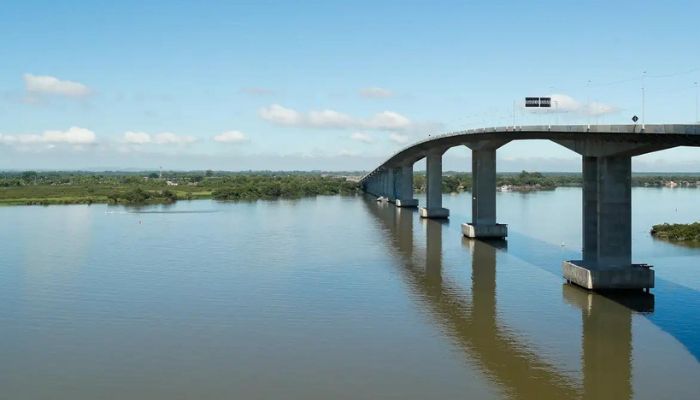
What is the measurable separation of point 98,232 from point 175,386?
39.1 meters

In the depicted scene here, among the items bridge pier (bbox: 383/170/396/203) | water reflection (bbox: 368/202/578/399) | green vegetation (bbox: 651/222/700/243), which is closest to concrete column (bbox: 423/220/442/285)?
water reflection (bbox: 368/202/578/399)

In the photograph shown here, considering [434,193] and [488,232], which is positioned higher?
[434,193]

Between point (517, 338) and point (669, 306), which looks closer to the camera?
point (517, 338)

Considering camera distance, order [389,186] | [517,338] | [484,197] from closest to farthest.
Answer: [517,338] < [484,197] < [389,186]

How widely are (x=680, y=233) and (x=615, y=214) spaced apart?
2117cm

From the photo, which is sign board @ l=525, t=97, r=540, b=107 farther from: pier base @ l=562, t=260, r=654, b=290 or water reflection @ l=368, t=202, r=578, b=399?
pier base @ l=562, t=260, r=654, b=290

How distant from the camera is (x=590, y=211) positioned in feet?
100

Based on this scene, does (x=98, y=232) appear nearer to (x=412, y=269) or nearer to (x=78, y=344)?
(x=412, y=269)

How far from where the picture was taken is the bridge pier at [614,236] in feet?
92.6

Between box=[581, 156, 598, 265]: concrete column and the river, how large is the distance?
230cm

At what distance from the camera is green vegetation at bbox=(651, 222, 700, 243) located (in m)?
46.0

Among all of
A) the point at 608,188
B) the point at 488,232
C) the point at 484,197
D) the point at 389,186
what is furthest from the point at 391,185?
the point at 608,188

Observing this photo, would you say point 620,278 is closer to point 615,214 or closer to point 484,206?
point 615,214

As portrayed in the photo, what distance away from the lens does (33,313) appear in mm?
24938
